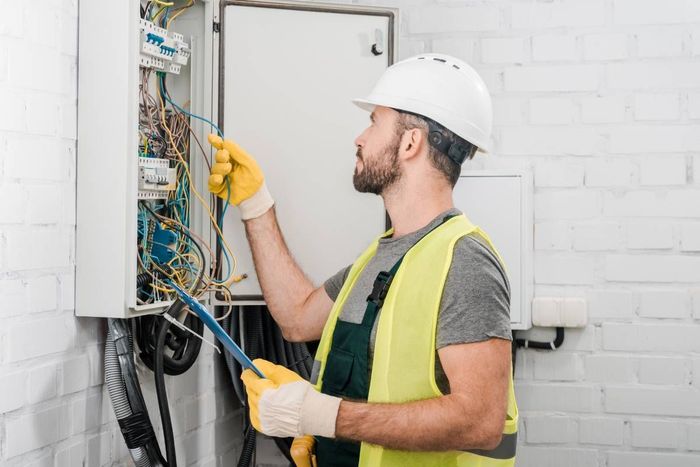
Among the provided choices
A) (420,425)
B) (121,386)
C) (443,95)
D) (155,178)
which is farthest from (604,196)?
(121,386)

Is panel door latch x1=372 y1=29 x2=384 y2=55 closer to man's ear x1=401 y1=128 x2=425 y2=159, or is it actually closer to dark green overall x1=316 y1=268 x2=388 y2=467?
man's ear x1=401 y1=128 x2=425 y2=159

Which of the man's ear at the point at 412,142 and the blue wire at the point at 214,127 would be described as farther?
the blue wire at the point at 214,127

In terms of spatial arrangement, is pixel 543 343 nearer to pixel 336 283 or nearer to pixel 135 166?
pixel 336 283

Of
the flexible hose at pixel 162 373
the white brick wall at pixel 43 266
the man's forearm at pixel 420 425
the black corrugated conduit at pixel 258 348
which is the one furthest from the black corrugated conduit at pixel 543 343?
the white brick wall at pixel 43 266

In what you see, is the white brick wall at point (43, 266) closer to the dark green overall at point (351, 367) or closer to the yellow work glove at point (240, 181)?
the yellow work glove at point (240, 181)

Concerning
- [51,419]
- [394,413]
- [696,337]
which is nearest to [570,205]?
[696,337]

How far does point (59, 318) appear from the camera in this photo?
1619mm

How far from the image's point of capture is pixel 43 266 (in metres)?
1.57

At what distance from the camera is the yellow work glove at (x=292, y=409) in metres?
1.50

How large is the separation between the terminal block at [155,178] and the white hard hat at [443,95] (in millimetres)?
497

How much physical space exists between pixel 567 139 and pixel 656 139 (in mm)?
278

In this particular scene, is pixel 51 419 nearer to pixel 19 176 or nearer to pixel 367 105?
pixel 19 176

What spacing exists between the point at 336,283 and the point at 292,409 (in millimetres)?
488

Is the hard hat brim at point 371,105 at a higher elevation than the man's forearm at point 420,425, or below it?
higher
